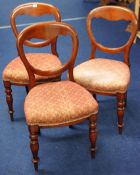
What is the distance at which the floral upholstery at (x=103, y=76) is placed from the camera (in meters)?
1.83

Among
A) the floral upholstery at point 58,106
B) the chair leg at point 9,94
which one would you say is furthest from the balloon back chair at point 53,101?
the chair leg at point 9,94

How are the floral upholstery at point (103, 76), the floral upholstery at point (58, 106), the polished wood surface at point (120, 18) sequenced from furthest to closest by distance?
the polished wood surface at point (120, 18)
the floral upholstery at point (103, 76)
the floral upholstery at point (58, 106)

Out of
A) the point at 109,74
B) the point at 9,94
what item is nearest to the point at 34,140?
the point at 9,94

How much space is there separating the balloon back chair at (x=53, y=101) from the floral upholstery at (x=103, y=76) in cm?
11

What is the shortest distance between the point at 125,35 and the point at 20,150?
215 cm

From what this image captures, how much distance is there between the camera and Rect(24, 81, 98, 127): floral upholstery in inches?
61.8

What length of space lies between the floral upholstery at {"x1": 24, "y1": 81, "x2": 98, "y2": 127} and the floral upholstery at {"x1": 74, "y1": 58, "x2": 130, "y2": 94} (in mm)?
143

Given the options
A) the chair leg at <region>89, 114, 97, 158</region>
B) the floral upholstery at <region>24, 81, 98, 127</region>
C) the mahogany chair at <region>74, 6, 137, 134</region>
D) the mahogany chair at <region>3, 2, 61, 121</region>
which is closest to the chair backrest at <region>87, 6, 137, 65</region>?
the mahogany chair at <region>74, 6, 137, 134</region>

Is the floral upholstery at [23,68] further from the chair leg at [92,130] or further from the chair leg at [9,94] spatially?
the chair leg at [92,130]

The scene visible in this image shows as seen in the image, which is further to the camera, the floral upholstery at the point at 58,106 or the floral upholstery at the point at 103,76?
the floral upholstery at the point at 103,76

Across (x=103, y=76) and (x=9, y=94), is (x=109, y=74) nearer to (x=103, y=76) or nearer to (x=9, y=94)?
(x=103, y=76)

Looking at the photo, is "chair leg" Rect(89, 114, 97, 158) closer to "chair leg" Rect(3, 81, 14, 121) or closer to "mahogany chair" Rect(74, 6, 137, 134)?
"mahogany chair" Rect(74, 6, 137, 134)

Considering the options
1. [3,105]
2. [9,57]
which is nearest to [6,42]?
[9,57]

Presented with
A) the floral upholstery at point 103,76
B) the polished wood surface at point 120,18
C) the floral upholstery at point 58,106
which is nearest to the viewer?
the floral upholstery at point 58,106
